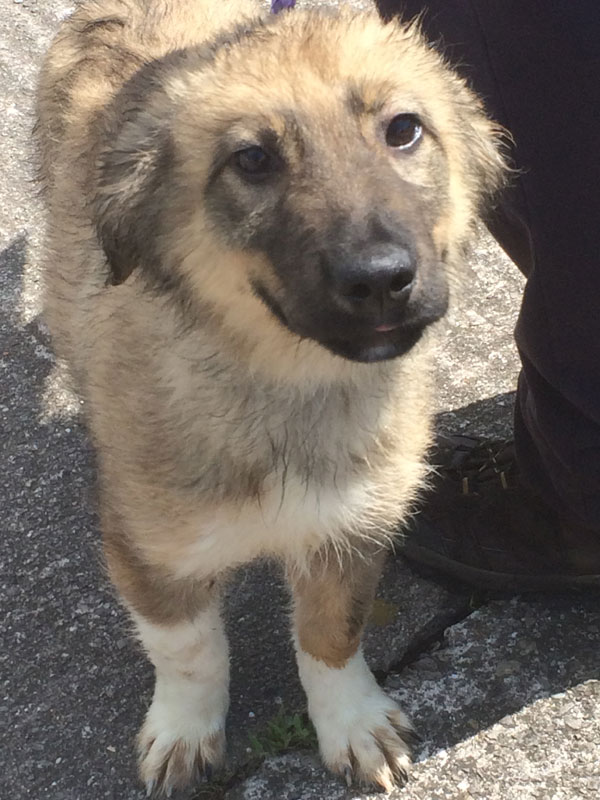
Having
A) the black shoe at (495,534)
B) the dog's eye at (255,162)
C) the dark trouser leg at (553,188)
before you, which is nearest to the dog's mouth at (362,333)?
the dog's eye at (255,162)

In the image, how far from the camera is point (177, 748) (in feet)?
8.91

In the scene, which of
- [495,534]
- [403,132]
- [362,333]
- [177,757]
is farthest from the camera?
[495,534]

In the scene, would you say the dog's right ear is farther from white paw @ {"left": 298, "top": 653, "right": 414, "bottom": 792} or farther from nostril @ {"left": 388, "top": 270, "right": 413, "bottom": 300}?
white paw @ {"left": 298, "top": 653, "right": 414, "bottom": 792}

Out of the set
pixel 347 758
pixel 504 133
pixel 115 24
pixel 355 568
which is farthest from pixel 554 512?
→ pixel 115 24

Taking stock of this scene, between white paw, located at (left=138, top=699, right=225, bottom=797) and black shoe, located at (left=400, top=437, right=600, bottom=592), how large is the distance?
2.96 feet

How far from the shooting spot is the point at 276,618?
316cm

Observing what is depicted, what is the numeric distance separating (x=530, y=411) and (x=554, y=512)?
0.42 metres

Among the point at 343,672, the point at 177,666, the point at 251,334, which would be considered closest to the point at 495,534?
the point at 343,672

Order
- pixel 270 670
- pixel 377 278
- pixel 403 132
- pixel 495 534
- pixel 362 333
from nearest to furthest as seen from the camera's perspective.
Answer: pixel 377 278
pixel 362 333
pixel 403 132
pixel 270 670
pixel 495 534

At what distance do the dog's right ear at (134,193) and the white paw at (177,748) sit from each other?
51.5 inches

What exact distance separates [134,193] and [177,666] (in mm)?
1331

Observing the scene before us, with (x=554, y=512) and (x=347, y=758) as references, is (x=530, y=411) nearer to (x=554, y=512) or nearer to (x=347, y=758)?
(x=554, y=512)

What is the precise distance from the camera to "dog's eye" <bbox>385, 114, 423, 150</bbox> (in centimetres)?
220

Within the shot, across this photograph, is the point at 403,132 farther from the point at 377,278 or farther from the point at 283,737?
the point at 283,737
